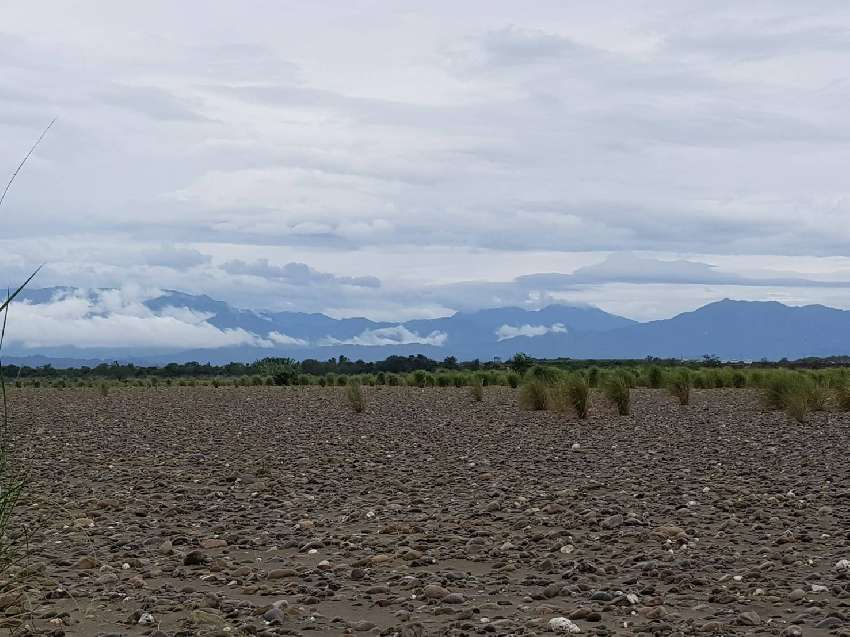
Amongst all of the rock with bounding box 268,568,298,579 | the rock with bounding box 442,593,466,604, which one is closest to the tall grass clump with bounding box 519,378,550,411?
the rock with bounding box 268,568,298,579

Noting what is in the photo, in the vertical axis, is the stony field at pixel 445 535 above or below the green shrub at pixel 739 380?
below

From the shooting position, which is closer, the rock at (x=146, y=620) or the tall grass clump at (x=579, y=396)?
the rock at (x=146, y=620)

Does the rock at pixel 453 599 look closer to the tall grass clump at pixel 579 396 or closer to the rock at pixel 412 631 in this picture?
the rock at pixel 412 631

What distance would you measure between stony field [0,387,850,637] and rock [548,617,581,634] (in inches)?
1.0

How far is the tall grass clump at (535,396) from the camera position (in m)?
25.1

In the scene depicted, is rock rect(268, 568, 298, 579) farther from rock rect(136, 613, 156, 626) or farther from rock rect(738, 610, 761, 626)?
rock rect(738, 610, 761, 626)

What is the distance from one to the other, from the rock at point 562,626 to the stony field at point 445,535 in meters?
0.03

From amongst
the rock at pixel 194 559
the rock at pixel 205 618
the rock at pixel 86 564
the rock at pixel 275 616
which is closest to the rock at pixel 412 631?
the rock at pixel 275 616

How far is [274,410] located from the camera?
28.9 m

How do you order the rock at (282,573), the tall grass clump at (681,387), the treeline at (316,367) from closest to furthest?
the rock at (282,573)
the tall grass clump at (681,387)
the treeline at (316,367)

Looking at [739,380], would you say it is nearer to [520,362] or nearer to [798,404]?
[520,362]

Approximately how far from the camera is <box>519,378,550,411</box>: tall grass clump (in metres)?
25.1

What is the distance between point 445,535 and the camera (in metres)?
9.22

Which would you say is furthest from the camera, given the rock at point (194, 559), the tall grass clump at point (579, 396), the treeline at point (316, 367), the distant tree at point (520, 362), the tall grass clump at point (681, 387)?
the treeline at point (316, 367)
